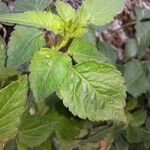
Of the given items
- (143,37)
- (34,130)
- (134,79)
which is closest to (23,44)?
(34,130)

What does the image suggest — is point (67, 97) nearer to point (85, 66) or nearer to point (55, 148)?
point (85, 66)

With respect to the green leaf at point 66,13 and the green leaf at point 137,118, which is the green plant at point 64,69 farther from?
the green leaf at point 137,118

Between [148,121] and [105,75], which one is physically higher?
[105,75]

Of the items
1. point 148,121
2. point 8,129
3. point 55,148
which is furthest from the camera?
point 148,121

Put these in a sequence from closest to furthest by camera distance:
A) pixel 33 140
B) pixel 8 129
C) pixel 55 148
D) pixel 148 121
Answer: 1. pixel 8 129
2. pixel 33 140
3. pixel 55 148
4. pixel 148 121

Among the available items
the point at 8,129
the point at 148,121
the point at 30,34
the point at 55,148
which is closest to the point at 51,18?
the point at 30,34

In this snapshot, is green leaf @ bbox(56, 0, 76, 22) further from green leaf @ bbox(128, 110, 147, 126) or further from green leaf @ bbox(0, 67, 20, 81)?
green leaf @ bbox(128, 110, 147, 126)

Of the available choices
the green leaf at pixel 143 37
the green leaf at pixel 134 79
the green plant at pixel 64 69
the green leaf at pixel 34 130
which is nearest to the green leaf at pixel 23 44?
the green plant at pixel 64 69
